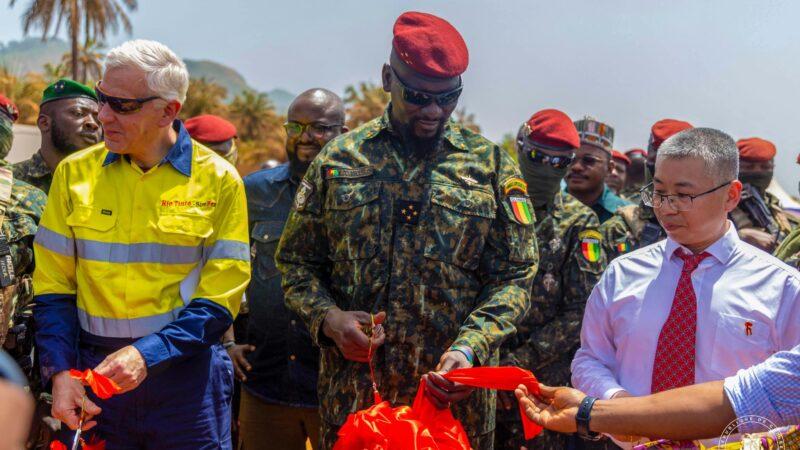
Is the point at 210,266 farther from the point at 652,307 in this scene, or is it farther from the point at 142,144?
the point at 652,307

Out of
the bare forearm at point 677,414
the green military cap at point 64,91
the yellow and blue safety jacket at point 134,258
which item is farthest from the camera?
the green military cap at point 64,91

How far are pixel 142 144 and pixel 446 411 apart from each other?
5.77 feet

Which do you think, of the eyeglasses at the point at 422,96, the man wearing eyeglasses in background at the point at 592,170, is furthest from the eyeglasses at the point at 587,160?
the eyeglasses at the point at 422,96

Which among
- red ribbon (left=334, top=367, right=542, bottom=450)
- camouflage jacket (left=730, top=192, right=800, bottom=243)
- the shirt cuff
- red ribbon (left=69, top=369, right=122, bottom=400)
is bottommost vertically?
red ribbon (left=69, top=369, right=122, bottom=400)

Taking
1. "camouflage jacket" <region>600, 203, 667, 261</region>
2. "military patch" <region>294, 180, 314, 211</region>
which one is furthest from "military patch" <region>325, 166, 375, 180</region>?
"camouflage jacket" <region>600, 203, 667, 261</region>

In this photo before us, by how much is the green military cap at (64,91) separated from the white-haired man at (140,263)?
8.78 feet

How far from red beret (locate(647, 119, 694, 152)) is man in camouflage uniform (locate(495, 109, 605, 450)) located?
130 centimetres

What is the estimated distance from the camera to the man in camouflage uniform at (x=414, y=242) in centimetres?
396

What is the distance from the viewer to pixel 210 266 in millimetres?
3740

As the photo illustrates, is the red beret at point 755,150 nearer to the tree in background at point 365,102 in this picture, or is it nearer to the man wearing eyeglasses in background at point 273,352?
the man wearing eyeglasses in background at point 273,352

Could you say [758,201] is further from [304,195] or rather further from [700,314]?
[304,195]

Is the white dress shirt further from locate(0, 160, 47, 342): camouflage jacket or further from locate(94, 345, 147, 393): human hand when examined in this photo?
locate(0, 160, 47, 342): camouflage jacket

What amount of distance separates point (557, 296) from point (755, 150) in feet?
9.93

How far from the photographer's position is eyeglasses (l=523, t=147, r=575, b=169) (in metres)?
5.43
